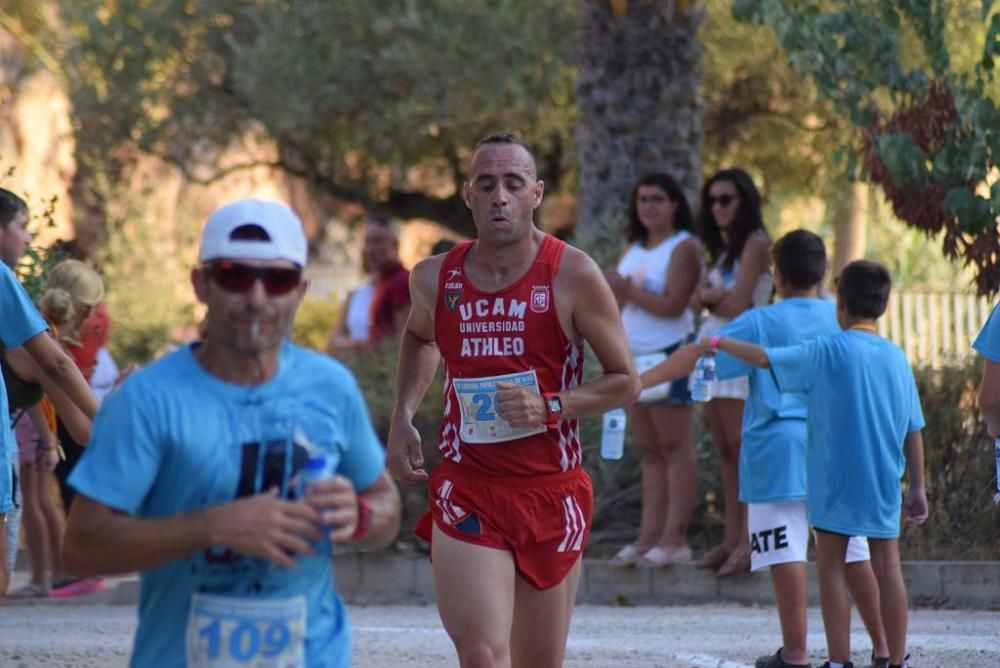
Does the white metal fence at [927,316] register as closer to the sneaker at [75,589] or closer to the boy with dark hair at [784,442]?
the sneaker at [75,589]

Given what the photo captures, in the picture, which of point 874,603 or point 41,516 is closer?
point 874,603

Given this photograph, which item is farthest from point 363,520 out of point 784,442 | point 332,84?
point 332,84

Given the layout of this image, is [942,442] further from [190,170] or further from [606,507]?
[190,170]

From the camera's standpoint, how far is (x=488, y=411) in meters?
5.06

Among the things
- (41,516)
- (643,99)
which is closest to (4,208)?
(41,516)

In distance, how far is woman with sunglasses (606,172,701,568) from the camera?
29.7 feet

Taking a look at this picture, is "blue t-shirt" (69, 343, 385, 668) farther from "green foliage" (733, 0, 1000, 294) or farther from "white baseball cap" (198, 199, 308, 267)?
"green foliage" (733, 0, 1000, 294)

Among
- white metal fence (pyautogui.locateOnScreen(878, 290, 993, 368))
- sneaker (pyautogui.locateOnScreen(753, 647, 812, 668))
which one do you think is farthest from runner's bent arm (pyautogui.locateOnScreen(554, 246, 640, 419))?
white metal fence (pyautogui.locateOnScreen(878, 290, 993, 368))

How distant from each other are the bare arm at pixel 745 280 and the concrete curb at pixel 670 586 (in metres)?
1.51

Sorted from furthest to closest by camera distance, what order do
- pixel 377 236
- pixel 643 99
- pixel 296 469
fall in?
1. pixel 643 99
2. pixel 377 236
3. pixel 296 469

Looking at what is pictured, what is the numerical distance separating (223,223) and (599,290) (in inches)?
77.1

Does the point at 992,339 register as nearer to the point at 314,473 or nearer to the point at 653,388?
the point at 653,388

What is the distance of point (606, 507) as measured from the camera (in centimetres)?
1055

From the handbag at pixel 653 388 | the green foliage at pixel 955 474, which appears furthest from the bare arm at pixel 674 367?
the green foliage at pixel 955 474
